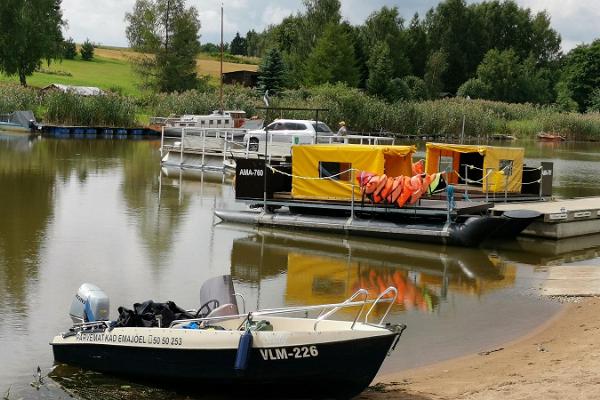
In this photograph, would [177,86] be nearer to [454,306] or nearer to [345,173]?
[345,173]

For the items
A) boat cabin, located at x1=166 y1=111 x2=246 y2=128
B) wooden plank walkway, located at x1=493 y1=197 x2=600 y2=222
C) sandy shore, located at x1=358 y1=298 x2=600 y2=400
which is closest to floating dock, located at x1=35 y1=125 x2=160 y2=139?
boat cabin, located at x1=166 y1=111 x2=246 y2=128

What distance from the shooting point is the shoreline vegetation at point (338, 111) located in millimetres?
63969

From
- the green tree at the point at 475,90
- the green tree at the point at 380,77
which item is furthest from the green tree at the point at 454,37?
Result: the green tree at the point at 380,77

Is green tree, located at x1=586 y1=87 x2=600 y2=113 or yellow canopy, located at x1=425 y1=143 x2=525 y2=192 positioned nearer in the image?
yellow canopy, located at x1=425 y1=143 x2=525 y2=192

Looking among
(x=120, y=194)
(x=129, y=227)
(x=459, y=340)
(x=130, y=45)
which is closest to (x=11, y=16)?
(x=130, y=45)

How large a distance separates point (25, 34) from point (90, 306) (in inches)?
2740

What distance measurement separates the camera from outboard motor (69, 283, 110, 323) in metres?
11.9

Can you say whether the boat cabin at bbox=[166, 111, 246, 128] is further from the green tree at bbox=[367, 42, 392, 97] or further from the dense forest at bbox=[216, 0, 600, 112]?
the green tree at bbox=[367, 42, 392, 97]

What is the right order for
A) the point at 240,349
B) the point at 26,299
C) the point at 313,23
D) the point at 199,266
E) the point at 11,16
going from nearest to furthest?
1. the point at 240,349
2. the point at 26,299
3. the point at 199,266
4. the point at 11,16
5. the point at 313,23

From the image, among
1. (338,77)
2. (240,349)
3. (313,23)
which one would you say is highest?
(313,23)

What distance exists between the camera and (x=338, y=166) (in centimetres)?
2372

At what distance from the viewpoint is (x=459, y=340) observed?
13.8m

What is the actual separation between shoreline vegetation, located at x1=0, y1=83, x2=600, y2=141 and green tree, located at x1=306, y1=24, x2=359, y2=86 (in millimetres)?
15018

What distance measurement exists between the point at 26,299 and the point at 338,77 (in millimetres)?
88620
